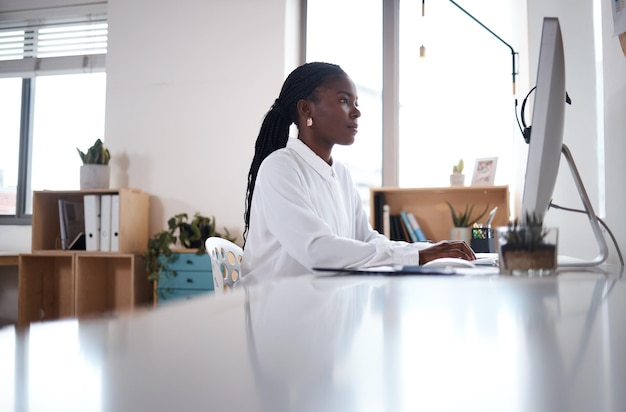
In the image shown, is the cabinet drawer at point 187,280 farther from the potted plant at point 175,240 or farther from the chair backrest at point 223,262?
the chair backrest at point 223,262

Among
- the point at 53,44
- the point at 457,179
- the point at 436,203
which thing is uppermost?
the point at 53,44

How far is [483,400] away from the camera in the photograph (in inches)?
5.9

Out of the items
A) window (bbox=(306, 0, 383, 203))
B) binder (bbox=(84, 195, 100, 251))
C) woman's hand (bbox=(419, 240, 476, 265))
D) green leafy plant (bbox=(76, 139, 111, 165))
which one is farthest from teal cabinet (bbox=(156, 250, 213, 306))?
woman's hand (bbox=(419, 240, 476, 265))

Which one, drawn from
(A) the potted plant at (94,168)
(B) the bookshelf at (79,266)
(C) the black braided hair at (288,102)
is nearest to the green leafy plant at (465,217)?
(C) the black braided hair at (288,102)

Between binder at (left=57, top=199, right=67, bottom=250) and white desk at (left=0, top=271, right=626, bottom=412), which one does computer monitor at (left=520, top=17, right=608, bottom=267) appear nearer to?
white desk at (left=0, top=271, right=626, bottom=412)

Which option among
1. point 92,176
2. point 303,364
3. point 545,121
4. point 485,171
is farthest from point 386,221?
point 303,364

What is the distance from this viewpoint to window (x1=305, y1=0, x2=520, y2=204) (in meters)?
3.66

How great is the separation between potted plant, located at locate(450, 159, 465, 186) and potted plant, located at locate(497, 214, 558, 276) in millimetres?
2618

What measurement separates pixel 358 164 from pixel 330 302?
3692 millimetres

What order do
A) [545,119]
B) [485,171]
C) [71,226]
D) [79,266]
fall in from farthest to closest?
[71,226] < [79,266] < [485,171] < [545,119]

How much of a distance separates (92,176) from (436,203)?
2.22 meters

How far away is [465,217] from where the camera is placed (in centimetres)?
339

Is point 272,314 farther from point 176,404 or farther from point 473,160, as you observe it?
point 473,160

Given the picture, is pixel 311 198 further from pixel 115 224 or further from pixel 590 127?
pixel 115 224
